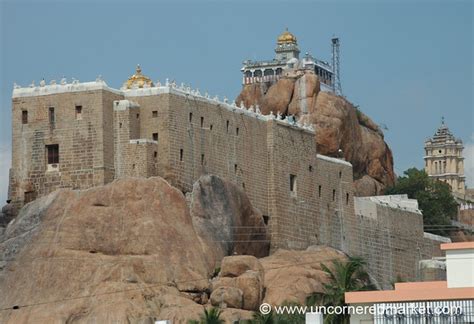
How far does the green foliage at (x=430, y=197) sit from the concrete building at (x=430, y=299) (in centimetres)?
7939

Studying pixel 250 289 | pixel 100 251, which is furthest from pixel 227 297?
pixel 100 251

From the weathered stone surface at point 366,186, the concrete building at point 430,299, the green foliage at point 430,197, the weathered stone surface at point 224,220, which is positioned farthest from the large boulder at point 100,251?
the green foliage at point 430,197

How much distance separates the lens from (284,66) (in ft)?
437

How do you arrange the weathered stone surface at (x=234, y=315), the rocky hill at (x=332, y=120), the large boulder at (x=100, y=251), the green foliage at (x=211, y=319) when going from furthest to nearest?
the rocky hill at (x=332, y=120), the large boulder at (x=100, y=251), the weathered stone surface at (x=234, y=315), the green foliage at (x=211, y=319)

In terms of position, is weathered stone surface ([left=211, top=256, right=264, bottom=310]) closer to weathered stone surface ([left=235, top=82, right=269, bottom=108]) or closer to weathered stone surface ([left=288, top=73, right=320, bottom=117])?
weathered stone surface ([left=288, top=73, right=320, bottom=117])

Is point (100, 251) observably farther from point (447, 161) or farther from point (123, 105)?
point (447, 161)

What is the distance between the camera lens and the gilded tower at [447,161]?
19388 cm

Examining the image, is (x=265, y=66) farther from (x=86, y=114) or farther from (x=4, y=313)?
(x=4, y=313)

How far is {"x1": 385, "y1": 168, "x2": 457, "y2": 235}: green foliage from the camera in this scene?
13562 centimetres

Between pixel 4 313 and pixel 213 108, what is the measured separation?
59.5 feet

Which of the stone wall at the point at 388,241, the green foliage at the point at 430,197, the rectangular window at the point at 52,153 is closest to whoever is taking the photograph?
the rectangular window at the point at 52,153

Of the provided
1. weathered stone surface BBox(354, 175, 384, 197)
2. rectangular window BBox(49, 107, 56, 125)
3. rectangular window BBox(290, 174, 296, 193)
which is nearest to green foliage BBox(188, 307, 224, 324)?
rectangular window BBox(49, 107, 56, 125)

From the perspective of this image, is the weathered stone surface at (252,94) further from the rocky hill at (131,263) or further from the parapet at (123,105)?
the rocky hill at (131,263)

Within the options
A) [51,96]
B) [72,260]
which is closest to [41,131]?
[51,96]
